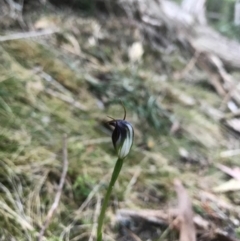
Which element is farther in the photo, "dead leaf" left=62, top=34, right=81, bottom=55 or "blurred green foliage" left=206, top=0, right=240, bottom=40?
"blurred green foliage" left=206, top=0, right=240, bottom=40

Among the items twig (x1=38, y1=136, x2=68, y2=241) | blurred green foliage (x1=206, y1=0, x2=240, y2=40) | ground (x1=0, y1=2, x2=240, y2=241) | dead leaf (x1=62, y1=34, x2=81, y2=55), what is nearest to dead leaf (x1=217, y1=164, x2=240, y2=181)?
ground (x1=0, y1=2, x2=240, y2=241)

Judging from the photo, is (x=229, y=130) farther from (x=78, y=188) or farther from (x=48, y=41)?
(x=78, y=188)

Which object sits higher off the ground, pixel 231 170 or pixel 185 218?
pixel 185 218

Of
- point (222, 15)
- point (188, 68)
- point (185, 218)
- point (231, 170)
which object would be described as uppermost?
point (185, 218)

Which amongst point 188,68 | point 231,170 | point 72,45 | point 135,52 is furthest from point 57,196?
point 188,68

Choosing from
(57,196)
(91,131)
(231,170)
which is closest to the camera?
(57,196)

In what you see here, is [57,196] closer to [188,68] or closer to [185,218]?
[185,218]

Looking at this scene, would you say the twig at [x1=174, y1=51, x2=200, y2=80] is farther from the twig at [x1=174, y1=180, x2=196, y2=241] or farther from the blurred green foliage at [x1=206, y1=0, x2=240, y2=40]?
the blurred green foliage at [x1=206, y1=0, x2=240, y2=40]

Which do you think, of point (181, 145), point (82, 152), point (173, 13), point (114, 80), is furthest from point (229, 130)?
point (173, 13)

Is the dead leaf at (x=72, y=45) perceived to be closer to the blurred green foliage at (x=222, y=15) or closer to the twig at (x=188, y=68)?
the twig at (x=188, y=68)

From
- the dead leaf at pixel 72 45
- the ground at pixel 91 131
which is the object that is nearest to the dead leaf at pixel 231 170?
the ground at pixel 91 131

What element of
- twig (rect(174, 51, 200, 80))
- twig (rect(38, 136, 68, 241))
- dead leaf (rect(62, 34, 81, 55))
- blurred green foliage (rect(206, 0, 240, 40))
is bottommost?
blurred green foliage (rect(206, 0, 240, 40))

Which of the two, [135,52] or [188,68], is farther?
[188,68]
